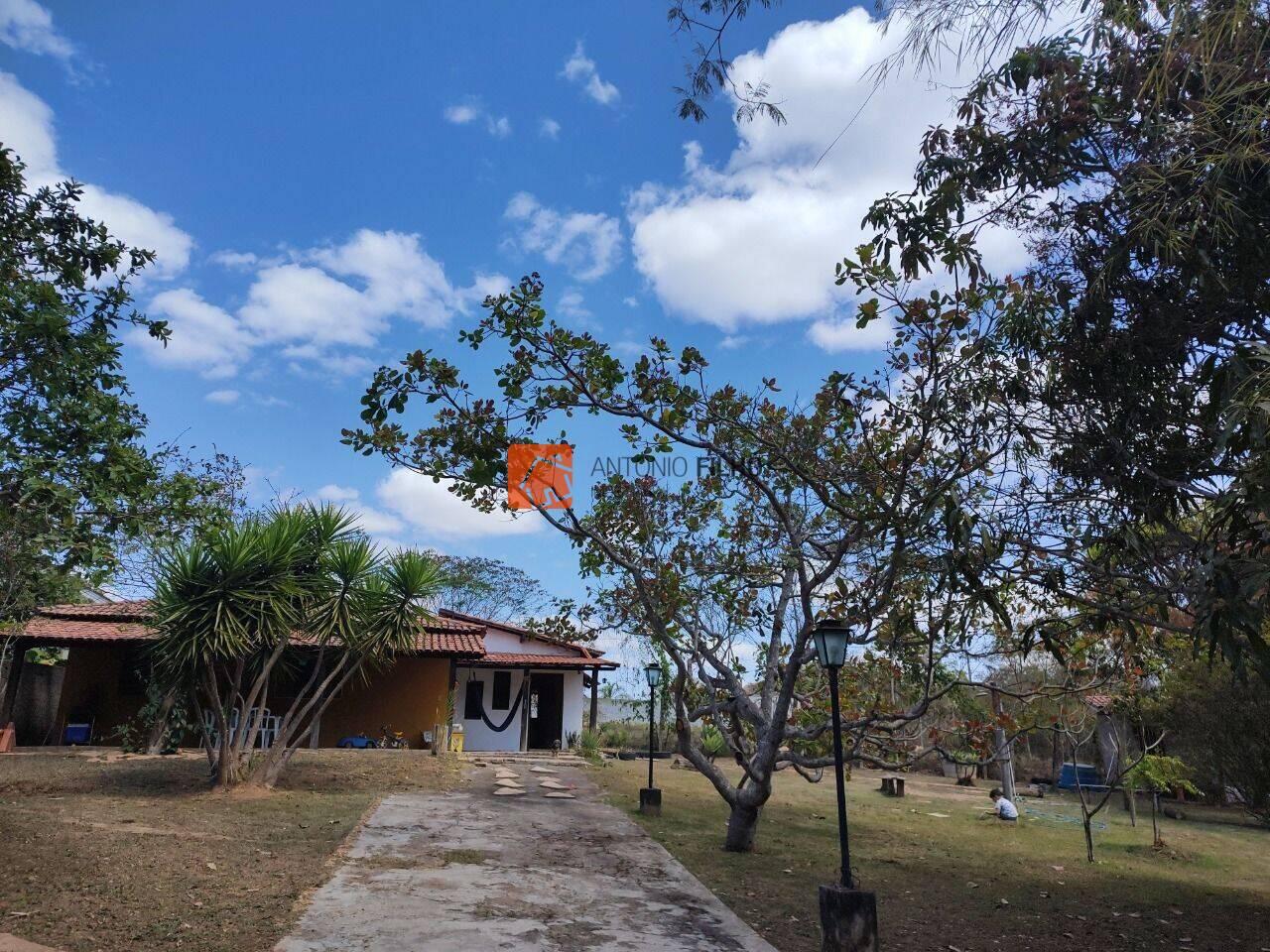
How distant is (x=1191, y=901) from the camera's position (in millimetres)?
8906

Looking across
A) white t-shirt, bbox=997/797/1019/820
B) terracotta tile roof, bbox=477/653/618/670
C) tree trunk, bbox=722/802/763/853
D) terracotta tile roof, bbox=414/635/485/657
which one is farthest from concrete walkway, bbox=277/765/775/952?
terracotta tile roof, bbox=477/653/618/670

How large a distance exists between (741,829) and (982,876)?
293 centimetres

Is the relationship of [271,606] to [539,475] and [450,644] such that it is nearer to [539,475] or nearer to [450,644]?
[539,475]

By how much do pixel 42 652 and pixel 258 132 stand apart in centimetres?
1869

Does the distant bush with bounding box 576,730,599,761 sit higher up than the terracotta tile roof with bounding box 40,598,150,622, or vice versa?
the terracotta tile roof with bounding box 40,598,150,622

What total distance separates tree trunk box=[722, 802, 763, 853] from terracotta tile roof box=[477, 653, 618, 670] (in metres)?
12.1

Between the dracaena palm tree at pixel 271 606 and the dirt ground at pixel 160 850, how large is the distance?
1.12 m

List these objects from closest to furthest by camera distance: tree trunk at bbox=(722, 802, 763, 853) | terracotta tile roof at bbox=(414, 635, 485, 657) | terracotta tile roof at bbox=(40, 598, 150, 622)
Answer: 1. tree trunk at bbox=(722, 802, 763, 853)
2. terracotta tile roof at bbox=(40, 598, 150, 622)
3. terracotta tile roof at bbox=(414, 635, 485, 657)

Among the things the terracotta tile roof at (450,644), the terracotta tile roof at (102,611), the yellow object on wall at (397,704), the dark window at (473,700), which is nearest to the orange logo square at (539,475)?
the terracotta tile roof at (450,644)

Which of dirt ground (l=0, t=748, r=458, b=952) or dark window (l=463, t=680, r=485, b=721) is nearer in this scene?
dirt ground (l=0, t=748, r=458, b=952)

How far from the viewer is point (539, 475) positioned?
951 centimetres

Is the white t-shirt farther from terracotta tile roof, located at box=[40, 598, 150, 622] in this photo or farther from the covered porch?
terracotta tile roof, located at box=[40, 598, 150, 622]

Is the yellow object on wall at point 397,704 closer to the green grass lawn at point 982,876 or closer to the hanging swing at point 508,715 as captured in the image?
the hanging swing at point 508,715

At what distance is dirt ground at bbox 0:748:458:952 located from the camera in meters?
5.40
